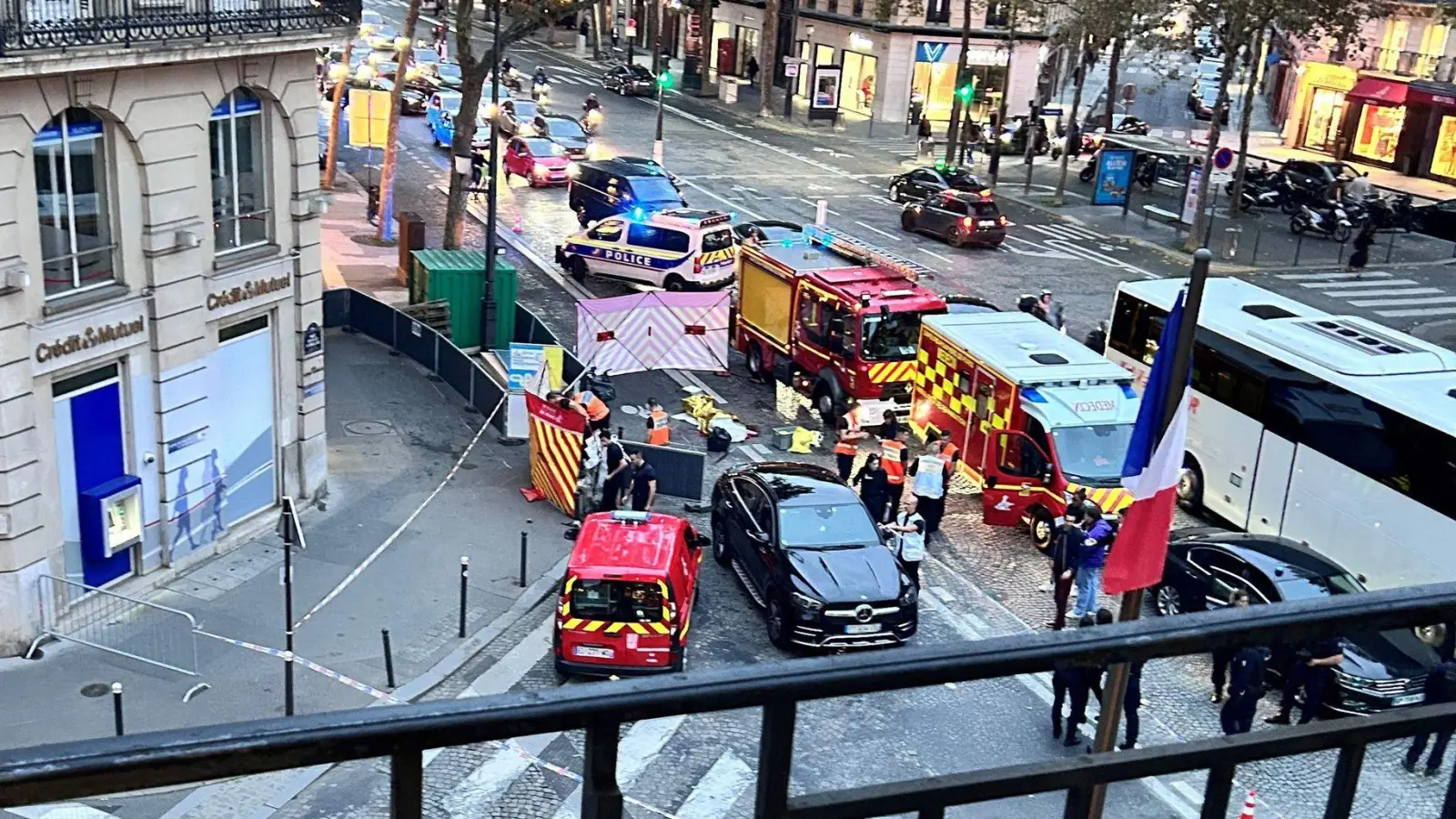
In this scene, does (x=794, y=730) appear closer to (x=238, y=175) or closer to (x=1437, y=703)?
(x=1437, y=703)

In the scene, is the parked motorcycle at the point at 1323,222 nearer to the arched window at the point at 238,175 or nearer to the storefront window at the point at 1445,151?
the storefront window at the point at 1445,151

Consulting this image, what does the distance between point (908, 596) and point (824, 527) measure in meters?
1.48

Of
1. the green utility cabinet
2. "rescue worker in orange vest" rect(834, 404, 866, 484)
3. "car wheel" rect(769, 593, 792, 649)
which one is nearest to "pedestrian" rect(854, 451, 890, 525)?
"rescue worker in orange vest" rect(834, 404, 866, 484)

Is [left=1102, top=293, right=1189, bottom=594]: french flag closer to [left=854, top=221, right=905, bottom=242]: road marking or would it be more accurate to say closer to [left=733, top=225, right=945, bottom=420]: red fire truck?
[left=733, top=225, right=945, bottom=420]: red fire truck

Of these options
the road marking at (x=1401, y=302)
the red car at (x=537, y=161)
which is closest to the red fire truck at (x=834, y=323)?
the road marking at (x=1401, y=302)

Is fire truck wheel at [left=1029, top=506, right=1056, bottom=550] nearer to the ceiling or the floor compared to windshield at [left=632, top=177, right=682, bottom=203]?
nearer to the floor

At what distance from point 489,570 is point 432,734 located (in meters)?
17.2

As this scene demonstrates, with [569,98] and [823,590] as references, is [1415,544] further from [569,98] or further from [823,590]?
[569,98]

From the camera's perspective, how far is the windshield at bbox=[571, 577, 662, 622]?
1598 centimetres

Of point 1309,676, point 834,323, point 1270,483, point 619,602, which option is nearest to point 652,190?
point 834,323

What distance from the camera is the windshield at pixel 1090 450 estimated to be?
69.4 feet

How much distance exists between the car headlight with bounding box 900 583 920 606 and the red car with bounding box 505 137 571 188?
31722 millimetres

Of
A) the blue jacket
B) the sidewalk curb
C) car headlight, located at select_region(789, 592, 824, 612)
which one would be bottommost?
the sidewalk curb

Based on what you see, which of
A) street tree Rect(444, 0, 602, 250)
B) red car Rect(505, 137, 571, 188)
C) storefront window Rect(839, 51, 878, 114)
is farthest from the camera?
storefront window Rect(839, 51, 878, 114)
